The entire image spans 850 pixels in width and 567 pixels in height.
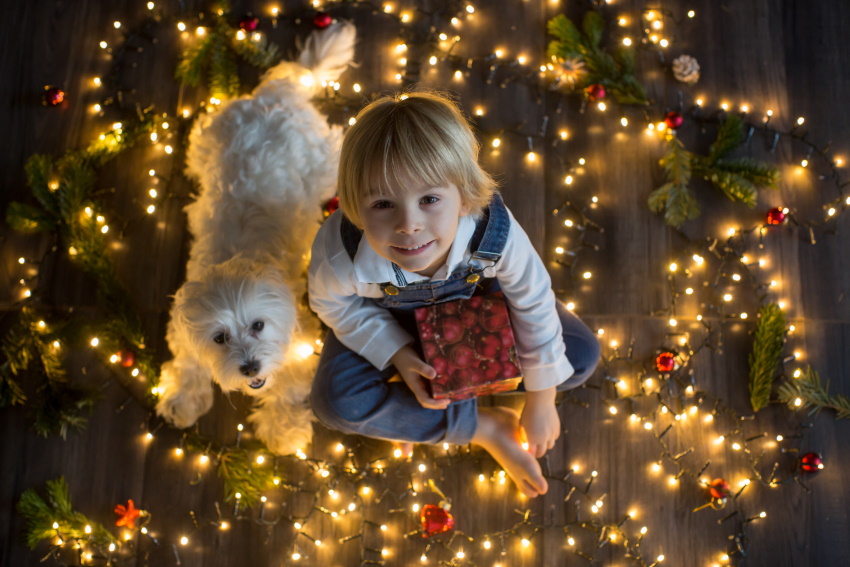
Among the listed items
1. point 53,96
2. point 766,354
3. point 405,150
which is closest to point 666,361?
point 766,354

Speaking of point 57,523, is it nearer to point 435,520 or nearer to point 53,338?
point 53,338

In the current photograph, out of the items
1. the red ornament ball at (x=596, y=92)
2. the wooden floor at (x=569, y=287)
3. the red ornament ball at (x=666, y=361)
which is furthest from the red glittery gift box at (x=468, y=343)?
the red ornament ball at (x=596, y=92)

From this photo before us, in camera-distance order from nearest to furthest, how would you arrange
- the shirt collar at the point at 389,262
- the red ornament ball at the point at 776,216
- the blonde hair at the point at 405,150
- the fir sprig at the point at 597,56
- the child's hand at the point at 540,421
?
the blonde hair at the point at 405,150 < the shirt collar at the point at 389,262 < the child's hand at the point at 540,421 < the red ornament ball at the point at 776,216 < the fir sprig at the point at 597,56

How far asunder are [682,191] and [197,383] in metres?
1.37

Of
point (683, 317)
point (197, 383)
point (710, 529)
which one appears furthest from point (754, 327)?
point (197, 383)

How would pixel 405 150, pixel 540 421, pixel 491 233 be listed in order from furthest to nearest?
pixel 540 421 → pixel 491 233 → pixel 405 150

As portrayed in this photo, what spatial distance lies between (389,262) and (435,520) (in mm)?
708

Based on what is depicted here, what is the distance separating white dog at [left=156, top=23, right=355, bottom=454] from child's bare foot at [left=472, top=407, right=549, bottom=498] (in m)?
0.44

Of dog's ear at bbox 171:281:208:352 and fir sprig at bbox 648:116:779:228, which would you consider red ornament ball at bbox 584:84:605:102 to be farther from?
dog's ear at bbox 171:281:208:352

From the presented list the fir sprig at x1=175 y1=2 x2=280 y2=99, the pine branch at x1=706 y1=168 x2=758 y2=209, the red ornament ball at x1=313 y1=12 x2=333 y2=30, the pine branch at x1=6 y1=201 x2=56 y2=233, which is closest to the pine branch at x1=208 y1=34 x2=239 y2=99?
the fir sprig at x1=175 y1=2 x2=280 y2=99

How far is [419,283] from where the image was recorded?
1210 millimetres

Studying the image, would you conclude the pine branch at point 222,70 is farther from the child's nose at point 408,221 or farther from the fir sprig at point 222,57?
the child's nose at point 408,221

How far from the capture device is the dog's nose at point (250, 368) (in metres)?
1.18

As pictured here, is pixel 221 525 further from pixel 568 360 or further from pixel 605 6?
pixel 605 6
